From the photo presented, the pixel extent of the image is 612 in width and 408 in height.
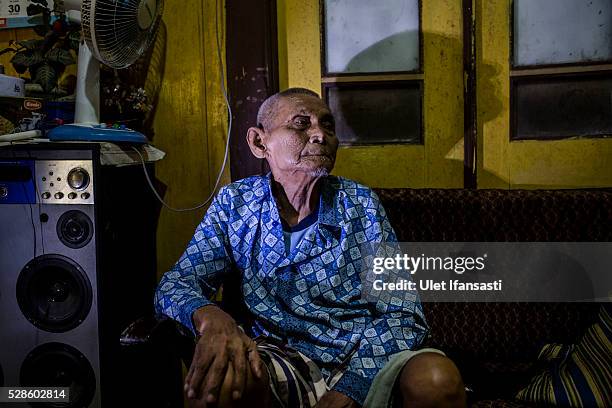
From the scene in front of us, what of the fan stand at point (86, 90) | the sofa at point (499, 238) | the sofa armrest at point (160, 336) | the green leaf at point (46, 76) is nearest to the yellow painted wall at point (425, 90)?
the sofa at point (499, 238)

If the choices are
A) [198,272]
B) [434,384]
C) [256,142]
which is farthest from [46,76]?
[434,384]

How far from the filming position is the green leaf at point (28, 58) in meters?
2.12

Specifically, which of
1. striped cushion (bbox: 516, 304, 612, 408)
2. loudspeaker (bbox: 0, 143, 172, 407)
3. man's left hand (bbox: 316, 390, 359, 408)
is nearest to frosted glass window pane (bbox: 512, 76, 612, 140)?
striped cushion (bbox: 516, 304, 612, 408)

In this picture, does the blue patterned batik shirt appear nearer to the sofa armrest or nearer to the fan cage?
the sofa armrest

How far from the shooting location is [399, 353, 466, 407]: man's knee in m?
1.19

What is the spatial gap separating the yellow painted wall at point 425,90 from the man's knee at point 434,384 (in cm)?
Result: 123

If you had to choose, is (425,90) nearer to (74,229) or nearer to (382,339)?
(382,339)

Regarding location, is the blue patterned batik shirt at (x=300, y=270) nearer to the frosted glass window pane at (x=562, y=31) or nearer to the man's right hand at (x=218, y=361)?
the man's right hand at (x=218, y=361)

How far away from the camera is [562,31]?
7.27ft

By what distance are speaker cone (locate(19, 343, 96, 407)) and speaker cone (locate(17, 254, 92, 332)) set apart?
0.08m

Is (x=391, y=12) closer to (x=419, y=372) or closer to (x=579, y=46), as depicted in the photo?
(x=579, y=46)

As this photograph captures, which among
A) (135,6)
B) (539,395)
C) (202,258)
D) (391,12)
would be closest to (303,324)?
(202,258)

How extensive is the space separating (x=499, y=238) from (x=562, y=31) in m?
0.97

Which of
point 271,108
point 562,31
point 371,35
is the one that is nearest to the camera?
point 271,108
